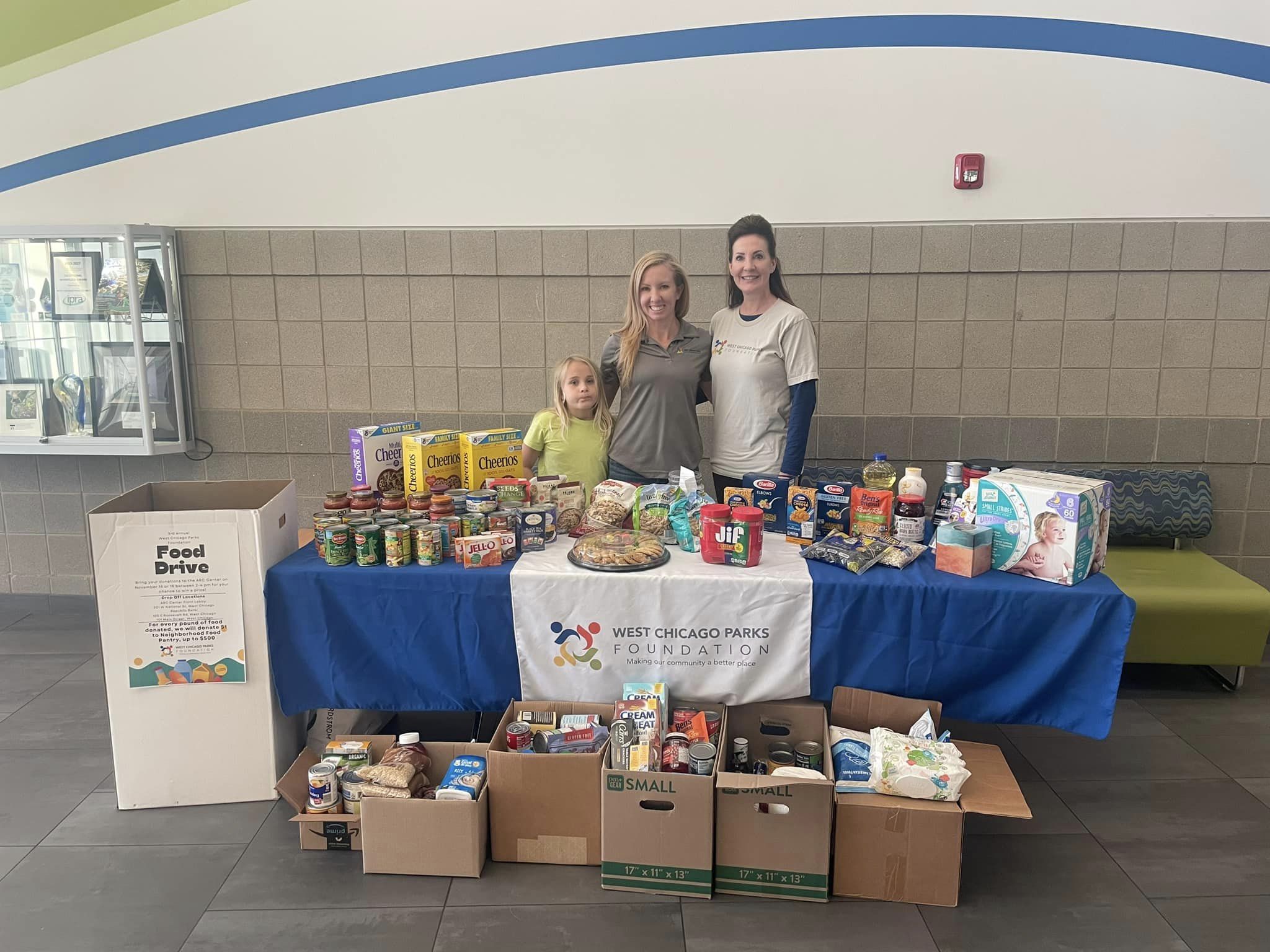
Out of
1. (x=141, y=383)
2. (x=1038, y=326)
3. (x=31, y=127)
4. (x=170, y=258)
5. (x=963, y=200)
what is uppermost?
(x=31, y=127)

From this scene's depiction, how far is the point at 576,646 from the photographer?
8.71ft

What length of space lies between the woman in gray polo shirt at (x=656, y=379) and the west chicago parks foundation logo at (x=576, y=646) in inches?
36.8

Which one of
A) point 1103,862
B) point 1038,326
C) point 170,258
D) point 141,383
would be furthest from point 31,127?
point 1103,862

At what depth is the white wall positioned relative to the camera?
160 inches

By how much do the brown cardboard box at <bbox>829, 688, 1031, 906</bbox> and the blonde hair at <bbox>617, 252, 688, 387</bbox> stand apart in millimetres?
1758

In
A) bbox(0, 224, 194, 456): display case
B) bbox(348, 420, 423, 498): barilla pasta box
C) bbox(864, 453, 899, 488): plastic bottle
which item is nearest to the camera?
bbox(864, 453, 899, 488): plastic bottle

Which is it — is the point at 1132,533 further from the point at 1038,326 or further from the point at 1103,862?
the point at 1103,862

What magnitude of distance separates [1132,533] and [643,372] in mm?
2654

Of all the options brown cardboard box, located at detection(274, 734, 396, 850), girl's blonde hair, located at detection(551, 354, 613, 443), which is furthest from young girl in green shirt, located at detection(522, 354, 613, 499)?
brown cardboard box, located at detection(274, 734, 396, 850)

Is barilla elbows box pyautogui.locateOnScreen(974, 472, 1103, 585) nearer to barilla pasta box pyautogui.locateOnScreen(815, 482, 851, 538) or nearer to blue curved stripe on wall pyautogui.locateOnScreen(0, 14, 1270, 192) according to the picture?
barilla pasta box pyautogui.locateOnScreen(815, 482, 851, 538)

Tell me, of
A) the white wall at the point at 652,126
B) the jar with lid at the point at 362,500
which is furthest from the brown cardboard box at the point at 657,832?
the white wall at the point at 652,126

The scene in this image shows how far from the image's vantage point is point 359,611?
8.88 feet

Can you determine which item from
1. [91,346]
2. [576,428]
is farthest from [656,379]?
[91,346]

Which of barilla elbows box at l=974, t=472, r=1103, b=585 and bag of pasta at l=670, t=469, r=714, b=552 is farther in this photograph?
bag of pasta at l=670, t=469, r=714, b=552
